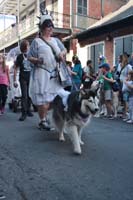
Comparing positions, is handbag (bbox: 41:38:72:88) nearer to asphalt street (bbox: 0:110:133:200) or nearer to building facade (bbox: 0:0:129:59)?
asphalt street (bbox: 0:110:133:200)

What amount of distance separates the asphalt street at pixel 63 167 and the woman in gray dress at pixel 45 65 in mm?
728

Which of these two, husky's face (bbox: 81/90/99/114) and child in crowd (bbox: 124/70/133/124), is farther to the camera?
child in crowd (bbox: 124/70/133/124)

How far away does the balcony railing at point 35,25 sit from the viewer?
30.5 m

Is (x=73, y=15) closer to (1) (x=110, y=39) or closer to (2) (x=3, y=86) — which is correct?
(1) (x=110, y=39)

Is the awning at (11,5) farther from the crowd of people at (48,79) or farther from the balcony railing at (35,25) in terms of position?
the crowd of people at (48,79)

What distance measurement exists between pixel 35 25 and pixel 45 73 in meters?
26.1

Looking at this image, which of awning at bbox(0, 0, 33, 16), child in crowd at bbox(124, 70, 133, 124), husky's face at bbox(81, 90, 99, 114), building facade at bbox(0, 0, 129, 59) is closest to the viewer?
husky's face at bbox(81, 90, 99, 114)

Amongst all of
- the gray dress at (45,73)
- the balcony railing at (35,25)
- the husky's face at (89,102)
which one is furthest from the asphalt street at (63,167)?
the balcony railing at (35,25)

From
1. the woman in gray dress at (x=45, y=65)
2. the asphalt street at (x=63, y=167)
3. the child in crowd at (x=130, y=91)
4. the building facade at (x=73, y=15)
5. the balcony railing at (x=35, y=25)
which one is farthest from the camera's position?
the balcony railing at (x=35, y=25)

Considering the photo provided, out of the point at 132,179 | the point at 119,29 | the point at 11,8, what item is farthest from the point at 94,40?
the point at 11,8

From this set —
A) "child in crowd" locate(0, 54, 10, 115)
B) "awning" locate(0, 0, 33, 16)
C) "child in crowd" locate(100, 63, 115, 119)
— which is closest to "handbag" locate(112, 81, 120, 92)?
"child in crowd" locate(100, 63, 115, 119)

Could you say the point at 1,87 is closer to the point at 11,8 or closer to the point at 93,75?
the point at 93,75

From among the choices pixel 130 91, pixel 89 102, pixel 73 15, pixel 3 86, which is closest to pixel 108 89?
pixel 130 91

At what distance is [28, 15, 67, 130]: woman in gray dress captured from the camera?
26.6 feet
